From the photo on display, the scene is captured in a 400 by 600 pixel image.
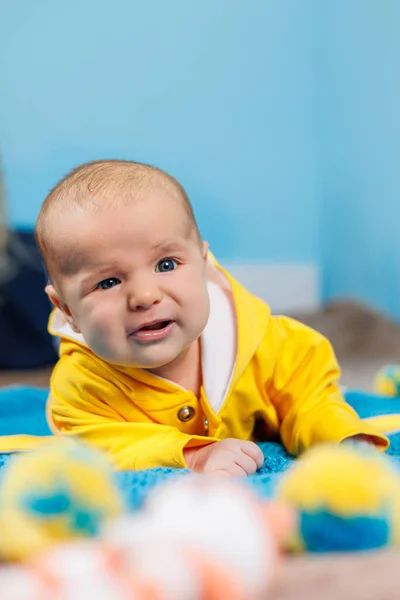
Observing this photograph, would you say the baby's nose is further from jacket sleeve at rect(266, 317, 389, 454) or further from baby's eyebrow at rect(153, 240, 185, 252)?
jacket sleeve at rect(266, 317, 389, 454)

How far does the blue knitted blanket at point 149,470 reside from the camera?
0.63m

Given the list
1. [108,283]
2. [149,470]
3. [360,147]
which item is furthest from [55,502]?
[360,147]

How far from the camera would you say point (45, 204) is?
37.3 inches

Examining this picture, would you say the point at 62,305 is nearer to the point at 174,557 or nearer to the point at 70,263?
the point at 70,263

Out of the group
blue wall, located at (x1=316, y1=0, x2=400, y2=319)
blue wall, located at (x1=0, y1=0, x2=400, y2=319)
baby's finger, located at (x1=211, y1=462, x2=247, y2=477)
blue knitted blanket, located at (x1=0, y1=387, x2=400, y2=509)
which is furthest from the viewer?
blue wall, located at (x1=0, y1=0, x2=400, y2=319)

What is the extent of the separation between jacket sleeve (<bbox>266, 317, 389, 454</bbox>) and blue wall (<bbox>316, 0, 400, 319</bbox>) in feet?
3.95

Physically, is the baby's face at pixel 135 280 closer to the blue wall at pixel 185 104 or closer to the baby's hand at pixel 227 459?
the baby's hand at pixel 227 459

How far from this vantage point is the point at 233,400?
101cm

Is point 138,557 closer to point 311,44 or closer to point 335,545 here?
point 335,545

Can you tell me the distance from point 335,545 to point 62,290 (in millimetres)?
568

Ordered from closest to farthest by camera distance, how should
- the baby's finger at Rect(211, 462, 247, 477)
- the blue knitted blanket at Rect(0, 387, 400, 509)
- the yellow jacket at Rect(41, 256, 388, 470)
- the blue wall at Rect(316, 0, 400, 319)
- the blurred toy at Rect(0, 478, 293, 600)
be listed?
the blurred toy at Rect(0, 478, 293, 600) → the blue knitted blanket at Rect(0, 387, 400, 509) → the baby's finger at Rect(211, 462, 247, 477) → the yellow jacket at Rect(41, 256, 388, 470) → the blue wall at Rect(316, 0, 400, 319)

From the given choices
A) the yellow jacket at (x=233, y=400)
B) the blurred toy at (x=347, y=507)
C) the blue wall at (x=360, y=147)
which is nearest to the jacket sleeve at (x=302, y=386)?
the yellow jacket at (x=233, y=400)

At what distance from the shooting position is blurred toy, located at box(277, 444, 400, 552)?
0.45 metres

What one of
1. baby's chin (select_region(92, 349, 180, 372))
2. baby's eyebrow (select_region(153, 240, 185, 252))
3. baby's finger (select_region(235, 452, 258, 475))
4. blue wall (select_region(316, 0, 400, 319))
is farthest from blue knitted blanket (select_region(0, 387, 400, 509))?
blue wall (select_region(316, 0, 400, 319))
